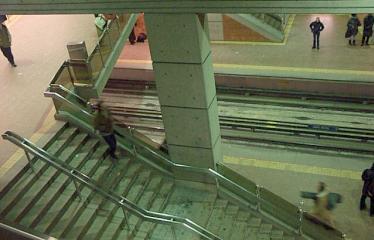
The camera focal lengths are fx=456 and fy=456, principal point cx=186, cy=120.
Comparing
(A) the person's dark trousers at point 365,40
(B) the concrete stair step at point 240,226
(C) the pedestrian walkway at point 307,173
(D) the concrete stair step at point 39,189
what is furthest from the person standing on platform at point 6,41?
(A) the person's dark trousers at point 365,40

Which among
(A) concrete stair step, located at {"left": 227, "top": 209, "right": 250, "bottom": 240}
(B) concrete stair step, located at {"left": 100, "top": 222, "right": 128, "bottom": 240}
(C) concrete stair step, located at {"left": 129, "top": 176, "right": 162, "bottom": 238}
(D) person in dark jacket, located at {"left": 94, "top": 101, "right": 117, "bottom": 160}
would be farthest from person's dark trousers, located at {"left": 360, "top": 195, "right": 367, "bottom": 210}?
(D) person in dark jacket, located at {"left": 94, "top": 101, "right": 117, "bottom": 160}

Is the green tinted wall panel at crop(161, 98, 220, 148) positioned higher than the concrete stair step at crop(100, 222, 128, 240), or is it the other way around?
the green tinted wall panel at crop(161, 98, 220, 148)

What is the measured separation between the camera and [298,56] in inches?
512

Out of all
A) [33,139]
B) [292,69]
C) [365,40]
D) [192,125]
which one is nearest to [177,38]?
[192,125]

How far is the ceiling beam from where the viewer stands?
17.1 feet

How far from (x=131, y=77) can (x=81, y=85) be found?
4610 millimetres

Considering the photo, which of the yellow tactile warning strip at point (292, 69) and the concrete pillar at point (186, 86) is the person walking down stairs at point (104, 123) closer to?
the concrete pillar at point (186, 86)

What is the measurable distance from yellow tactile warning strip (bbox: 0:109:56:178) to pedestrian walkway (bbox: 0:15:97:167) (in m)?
0.07

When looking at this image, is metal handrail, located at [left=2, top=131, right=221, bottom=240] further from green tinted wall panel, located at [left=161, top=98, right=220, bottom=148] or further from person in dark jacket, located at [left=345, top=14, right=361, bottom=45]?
person in dark jacket, located at [left=345, top=14, right=361, bottom=45]

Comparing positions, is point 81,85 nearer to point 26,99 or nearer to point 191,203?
point 26,99

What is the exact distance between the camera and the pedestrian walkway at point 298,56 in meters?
12.0

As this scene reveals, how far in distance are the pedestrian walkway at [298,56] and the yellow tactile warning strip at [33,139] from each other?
16.0 feet

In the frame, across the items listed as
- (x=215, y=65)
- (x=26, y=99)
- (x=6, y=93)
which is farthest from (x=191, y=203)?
(x=215, y=65)

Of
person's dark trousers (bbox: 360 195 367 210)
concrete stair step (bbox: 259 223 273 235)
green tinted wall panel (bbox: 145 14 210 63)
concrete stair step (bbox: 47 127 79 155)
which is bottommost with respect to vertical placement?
person's dark trousers (bbox: 360 195 367 210)
